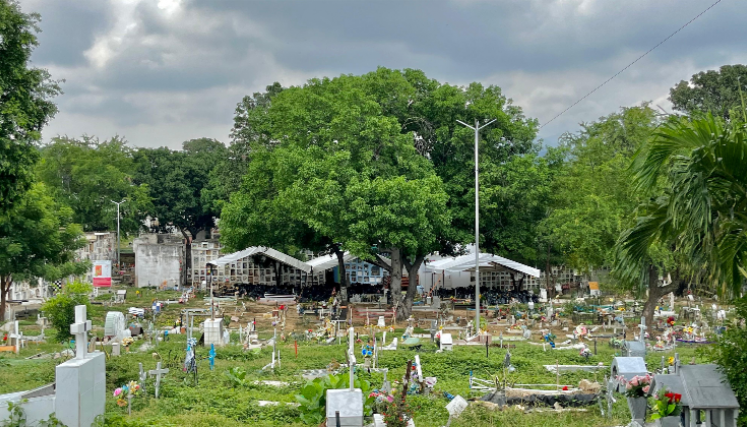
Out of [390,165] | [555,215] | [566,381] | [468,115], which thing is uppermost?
[468,115]

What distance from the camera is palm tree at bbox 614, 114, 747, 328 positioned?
8867 millimetres

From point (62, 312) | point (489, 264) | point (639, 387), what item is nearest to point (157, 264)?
point (489, 264)

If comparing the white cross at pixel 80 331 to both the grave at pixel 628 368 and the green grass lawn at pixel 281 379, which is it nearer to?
the green grass lawn at pixel 281 379

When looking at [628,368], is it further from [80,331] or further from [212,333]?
[212,333]

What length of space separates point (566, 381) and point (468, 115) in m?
17.8

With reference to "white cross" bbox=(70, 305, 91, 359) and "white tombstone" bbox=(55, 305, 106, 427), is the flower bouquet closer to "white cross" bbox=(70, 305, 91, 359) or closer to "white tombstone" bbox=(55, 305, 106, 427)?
"white tombstone" bbox=(55, 305, 106, 427)

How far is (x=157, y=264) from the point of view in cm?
4553

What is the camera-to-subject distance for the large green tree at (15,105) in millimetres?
20594

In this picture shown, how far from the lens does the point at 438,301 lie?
33531 mm

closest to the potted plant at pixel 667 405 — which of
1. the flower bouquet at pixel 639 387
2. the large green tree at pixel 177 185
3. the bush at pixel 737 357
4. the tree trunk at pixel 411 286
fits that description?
the bush at pixel 737 357

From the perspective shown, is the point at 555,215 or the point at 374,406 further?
the point at 555,215

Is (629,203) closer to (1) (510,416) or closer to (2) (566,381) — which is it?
(2) (566,381)

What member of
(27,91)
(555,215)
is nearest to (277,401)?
(27,91)

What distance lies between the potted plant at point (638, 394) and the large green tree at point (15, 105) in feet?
58.2
